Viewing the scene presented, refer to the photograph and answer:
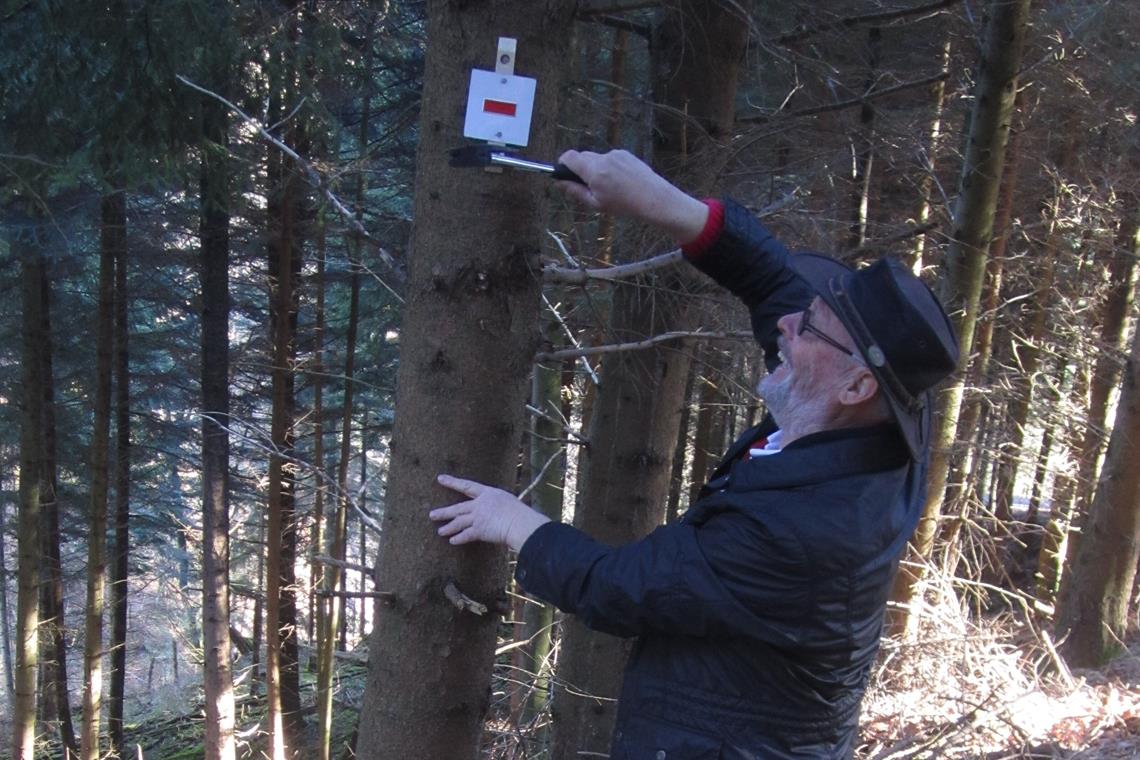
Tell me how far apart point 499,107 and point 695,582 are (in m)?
1.10

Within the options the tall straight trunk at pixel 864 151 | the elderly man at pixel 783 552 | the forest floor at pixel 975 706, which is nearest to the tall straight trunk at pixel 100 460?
the forest floor at pixel 975 706

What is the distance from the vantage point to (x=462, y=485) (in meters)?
1.95

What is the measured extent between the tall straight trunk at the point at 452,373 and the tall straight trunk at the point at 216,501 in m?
7.10

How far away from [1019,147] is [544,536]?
22.2 ft

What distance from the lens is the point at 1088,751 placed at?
4.67 metres

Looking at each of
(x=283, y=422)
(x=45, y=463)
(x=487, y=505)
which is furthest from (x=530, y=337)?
(x=45, y=463)

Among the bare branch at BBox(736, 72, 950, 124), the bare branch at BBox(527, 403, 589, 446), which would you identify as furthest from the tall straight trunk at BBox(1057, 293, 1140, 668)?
the bare branch at BBox(527, 403, 589, 446)

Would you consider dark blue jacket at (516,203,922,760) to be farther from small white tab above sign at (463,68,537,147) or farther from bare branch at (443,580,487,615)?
small white tab above sign at (463,68,537,147)

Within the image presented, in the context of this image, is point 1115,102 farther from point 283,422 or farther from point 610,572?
point 283,422

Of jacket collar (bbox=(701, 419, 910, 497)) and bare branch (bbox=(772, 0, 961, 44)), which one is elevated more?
bare branch (bbox=(772, 0, 961, 44))

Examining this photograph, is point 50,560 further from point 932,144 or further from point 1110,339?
point 1110,339

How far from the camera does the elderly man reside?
62.9 inches

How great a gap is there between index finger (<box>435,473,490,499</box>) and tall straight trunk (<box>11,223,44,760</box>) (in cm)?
884

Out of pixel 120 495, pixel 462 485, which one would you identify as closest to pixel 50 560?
pixel 120 495
